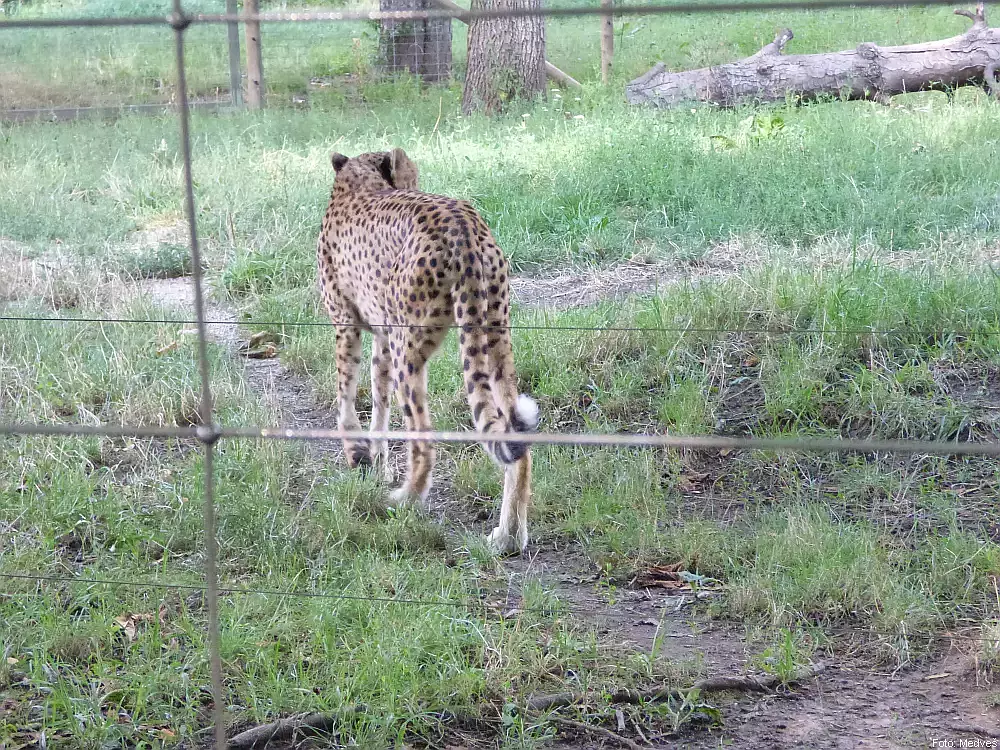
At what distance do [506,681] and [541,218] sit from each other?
11.5 ft

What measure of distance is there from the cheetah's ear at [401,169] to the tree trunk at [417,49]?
5.92 m

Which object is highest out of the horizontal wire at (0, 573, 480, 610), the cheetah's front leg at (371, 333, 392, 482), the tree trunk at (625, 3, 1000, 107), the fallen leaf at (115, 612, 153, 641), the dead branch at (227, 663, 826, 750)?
the tree trunk at (625, 3, 1000, 107)

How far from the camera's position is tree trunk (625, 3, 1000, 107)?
818 cm

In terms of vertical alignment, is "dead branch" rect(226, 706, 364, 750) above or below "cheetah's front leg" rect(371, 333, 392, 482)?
below

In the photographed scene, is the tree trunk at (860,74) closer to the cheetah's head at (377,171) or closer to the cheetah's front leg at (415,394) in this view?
the cheetah's head at (377,171)

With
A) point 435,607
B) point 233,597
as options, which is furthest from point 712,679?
point 233,597

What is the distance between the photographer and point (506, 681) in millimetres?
2672

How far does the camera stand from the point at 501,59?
29.4 ft

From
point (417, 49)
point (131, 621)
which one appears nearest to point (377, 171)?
point (131, 621)

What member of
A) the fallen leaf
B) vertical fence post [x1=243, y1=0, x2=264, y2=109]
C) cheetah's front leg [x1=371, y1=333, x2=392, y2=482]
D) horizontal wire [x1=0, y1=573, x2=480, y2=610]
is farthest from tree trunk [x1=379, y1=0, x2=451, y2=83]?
the fallen leaf

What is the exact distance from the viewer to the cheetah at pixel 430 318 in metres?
3.47

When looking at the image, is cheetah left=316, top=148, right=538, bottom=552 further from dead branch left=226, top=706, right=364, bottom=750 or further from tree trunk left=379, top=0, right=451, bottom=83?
tree trunk left=379, top=0, right=451, bottom=83

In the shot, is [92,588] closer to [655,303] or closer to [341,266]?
[341,266]

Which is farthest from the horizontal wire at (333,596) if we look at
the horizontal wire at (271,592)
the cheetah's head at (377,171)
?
the cheetah's head at (377,171)
